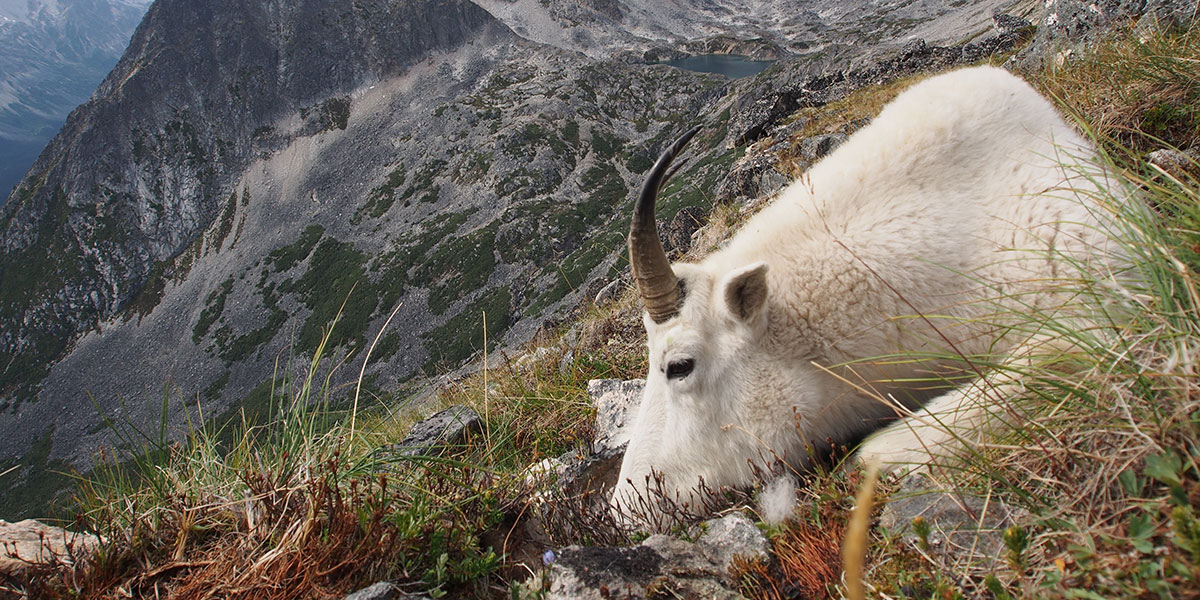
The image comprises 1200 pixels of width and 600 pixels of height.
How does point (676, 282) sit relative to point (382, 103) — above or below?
below

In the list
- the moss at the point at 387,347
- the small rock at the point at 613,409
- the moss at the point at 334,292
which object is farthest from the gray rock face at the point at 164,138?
the small rock at the point at 613,409

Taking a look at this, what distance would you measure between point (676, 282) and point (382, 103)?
168313 millimetres

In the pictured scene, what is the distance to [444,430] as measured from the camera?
5.27 metres

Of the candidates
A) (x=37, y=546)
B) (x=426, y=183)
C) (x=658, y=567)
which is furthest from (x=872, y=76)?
(x=426, y=183)

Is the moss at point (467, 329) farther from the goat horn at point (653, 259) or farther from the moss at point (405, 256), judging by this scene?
the goat horn at point (653, 259)

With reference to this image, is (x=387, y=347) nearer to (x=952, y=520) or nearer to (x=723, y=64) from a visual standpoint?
(x=952, y=520)

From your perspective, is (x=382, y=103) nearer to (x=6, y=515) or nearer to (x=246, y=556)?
(x=6, y=515)

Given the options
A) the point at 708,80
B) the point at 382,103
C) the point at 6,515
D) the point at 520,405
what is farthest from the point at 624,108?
the point at 520,405

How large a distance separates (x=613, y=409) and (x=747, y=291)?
2173mm

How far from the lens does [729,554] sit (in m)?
2.72

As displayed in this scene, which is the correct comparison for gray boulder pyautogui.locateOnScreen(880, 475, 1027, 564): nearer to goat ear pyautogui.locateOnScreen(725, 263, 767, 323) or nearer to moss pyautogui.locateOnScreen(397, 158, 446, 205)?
goat ear pyautogui.locateOnScreen(725, 263, 767, 323)

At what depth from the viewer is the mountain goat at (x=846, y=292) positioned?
133 inches

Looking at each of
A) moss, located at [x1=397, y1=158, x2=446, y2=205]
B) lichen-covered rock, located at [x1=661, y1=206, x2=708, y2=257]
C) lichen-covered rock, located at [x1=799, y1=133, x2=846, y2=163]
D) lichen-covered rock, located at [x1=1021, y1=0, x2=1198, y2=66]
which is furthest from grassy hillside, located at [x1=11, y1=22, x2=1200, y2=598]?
moss, located at [x1=397, y1=158, x2=446, y2=205]

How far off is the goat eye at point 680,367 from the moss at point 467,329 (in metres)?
77.0
